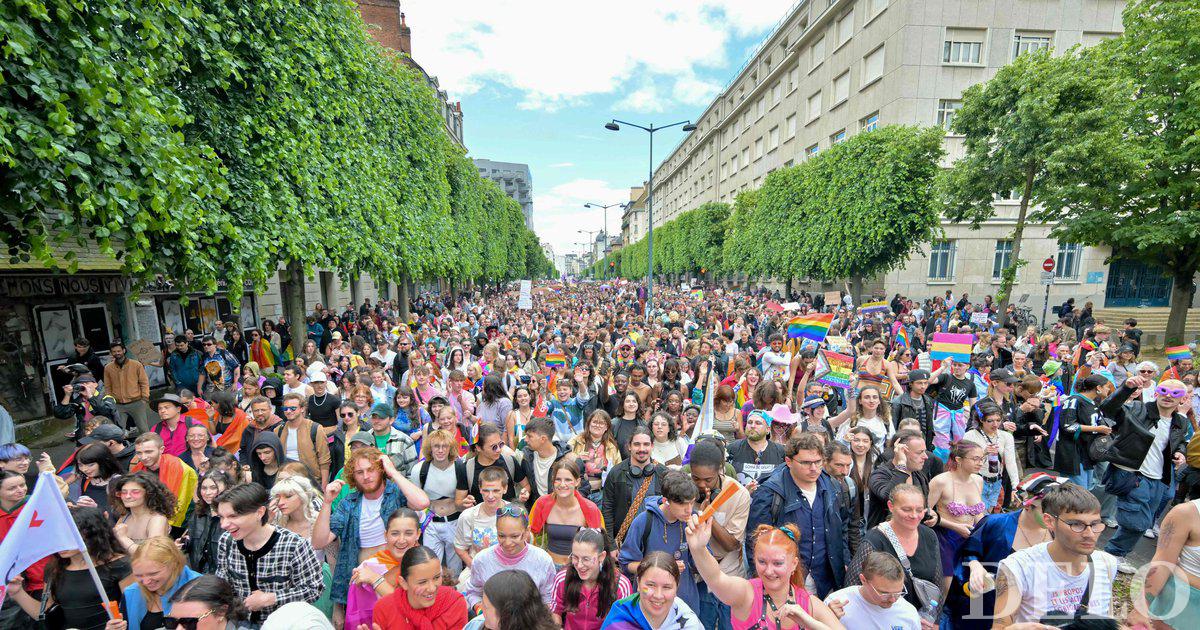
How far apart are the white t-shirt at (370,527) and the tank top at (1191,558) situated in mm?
5129

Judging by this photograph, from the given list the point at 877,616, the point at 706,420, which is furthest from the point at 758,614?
the point at 706,420

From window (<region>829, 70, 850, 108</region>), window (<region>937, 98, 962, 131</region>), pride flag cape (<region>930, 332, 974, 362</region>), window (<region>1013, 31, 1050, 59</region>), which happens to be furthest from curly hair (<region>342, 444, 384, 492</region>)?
window (<region>1013, 31, 1050, 59</region>)

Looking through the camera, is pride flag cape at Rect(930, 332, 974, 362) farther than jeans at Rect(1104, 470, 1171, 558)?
Yes

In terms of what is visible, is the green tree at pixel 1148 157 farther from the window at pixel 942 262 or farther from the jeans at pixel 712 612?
the jeans at pixel 712 612

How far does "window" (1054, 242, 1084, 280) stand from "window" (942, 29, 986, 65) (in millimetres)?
11190

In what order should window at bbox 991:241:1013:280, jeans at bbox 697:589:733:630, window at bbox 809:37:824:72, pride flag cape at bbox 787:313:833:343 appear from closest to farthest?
jeans at bbox 697:589:733:630 < pride flag cape at bbox 787:313:833:343 < window at bbox 991:241:1013:280 < window at bbox 809:37:824:72

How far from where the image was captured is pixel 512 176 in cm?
13300

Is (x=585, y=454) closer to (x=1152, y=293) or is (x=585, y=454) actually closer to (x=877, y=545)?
(x=877, y=545)

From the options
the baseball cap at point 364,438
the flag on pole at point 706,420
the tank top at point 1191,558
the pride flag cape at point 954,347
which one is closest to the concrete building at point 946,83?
the pride flag cape at point 954,347

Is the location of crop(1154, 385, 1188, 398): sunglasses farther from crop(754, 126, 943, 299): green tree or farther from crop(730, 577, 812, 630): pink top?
crop(754, 126, 943, 299): green tree

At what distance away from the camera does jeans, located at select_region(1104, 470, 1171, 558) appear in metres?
4.65

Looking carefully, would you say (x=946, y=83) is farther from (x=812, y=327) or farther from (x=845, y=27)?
(x=812, y=327)

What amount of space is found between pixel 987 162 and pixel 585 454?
17886mm

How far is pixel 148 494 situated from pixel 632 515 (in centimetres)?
366
